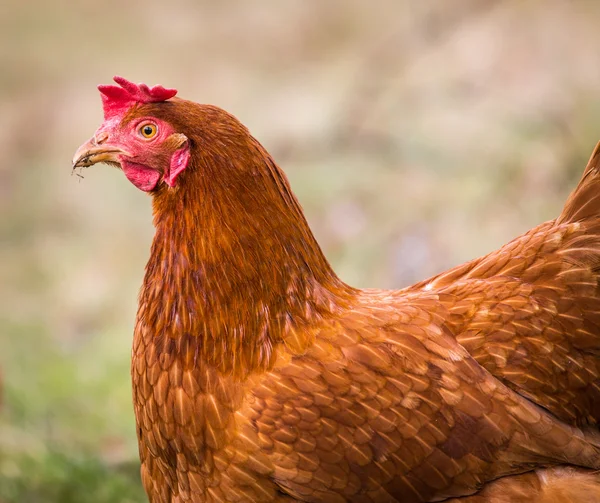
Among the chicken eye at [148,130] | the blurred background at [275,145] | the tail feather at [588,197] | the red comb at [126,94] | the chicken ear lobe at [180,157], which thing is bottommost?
the tail feather at [588,197]

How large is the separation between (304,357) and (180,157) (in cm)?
73

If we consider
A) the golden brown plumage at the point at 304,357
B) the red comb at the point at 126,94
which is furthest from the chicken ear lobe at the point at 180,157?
the red comb at the point at 126,94

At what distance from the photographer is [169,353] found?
231 centimetres

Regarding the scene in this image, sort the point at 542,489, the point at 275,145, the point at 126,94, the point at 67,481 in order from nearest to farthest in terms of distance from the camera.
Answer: the point at 542,489, the point at 126,94, the point at 67,481, the point at 275,145

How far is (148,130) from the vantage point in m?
2.28

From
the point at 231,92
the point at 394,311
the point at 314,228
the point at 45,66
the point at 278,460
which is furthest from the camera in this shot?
the point at 45,66

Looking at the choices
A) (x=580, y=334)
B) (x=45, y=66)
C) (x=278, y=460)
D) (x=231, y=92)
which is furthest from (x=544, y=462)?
(x=45, y=66)

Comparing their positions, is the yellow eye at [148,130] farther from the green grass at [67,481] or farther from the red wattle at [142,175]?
the green grass at [67,481]

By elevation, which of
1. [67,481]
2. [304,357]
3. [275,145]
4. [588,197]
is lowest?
[304,357]

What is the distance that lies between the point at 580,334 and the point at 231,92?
5625mm

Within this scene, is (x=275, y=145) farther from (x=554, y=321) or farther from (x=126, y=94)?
(x=554, y=321)

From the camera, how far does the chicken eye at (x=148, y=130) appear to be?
7.45 ft

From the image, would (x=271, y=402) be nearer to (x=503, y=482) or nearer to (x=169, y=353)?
(x=169, y=353)

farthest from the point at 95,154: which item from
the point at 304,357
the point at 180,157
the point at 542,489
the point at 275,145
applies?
the point at 275,145
